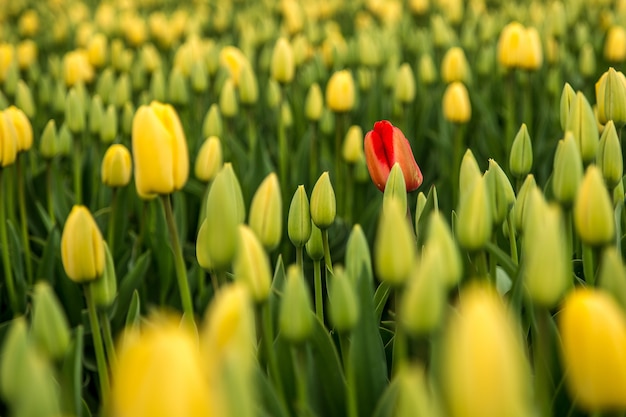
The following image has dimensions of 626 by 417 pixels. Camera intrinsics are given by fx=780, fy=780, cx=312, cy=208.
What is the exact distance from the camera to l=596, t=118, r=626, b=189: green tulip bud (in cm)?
112

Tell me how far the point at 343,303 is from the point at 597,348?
33cm

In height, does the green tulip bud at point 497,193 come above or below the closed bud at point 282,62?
below

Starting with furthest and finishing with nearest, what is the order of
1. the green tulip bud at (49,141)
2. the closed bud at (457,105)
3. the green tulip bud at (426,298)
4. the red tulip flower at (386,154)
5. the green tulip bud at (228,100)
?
the green tulip bud at (228,100)
the closed bud at (457,105)
the green tulip bud at (49,141)
the red tulip flower at (386,154)
the green tulip bud at (426,298)

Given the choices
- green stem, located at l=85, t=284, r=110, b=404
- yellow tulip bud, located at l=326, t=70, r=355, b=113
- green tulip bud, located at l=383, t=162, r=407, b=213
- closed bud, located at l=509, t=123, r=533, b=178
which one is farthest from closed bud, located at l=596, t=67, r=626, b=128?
green stem, located at l=85, t=284, r=110, b=404

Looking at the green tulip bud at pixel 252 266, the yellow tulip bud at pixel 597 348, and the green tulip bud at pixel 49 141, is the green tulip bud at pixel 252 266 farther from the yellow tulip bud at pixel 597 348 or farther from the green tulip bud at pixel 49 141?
the green tulip bud at pixel 49 141

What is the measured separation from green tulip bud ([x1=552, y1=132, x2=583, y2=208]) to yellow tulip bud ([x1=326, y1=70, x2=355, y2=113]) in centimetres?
103

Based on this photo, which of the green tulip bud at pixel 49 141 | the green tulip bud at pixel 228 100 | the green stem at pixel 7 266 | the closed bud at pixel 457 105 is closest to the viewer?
the green stem at pixel 7 266

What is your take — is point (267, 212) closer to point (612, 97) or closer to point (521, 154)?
point (521, 154)

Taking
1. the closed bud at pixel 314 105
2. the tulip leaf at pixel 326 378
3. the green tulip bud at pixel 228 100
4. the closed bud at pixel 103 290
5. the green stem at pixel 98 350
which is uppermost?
the green tulip bud at pixel 228 100

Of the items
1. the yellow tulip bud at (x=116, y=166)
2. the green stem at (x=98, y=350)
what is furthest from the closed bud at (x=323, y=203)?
the yellow tulip bud at (x=116, y=166)

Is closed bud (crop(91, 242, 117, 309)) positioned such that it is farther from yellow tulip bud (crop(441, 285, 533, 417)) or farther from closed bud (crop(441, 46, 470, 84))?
closed bud (crop(441, 46, 470, 84))

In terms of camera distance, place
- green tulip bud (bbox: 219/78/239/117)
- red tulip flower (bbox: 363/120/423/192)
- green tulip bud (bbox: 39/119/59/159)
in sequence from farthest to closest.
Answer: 1. green tulip bud (bbox: 219/78/239/117)
2. green tulip bud (bbox: 39/119/59/159)
3. red tulip flower (bbox: 363/120/423/192)

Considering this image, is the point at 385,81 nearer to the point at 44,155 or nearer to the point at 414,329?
the point at 44,155

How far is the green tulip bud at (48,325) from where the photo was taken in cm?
84
